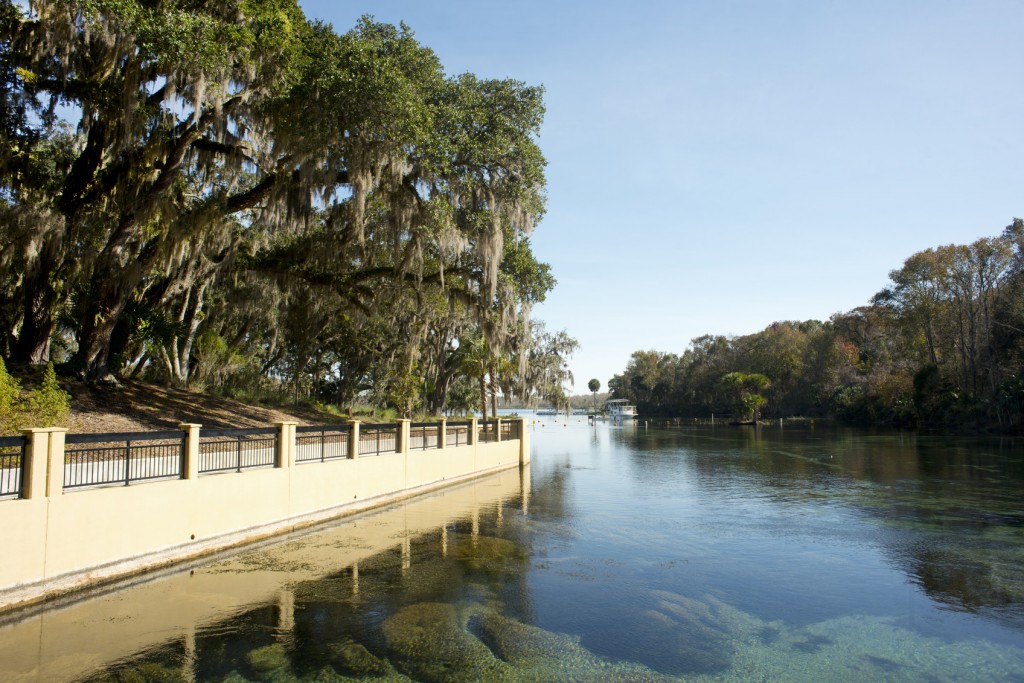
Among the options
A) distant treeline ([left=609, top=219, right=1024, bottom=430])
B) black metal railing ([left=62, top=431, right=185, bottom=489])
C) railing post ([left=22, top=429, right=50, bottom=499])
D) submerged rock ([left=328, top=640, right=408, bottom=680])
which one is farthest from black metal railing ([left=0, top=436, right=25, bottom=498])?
distant treeline ([left=609, top=219, right=1024, bottom=430])

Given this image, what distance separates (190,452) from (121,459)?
953mm

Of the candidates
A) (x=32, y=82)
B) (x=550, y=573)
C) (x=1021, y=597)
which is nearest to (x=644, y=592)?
(x=550, y=573)

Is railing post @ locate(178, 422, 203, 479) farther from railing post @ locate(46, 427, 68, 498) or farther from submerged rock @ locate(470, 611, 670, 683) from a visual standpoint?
submerged rock @ locate(470, 611, 670, 683)

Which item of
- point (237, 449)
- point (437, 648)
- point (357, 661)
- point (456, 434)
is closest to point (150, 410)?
point (456, 434)

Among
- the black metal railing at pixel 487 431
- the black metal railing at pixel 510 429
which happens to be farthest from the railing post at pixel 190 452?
the black metal railing at pixel 510 429

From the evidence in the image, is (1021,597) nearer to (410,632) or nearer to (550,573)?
(550,573)

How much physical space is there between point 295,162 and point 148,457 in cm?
949

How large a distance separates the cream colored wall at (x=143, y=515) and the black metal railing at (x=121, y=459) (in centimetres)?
26

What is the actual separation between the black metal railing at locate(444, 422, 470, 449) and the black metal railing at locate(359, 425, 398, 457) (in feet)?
12.2

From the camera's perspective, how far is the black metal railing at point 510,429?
29.0 m

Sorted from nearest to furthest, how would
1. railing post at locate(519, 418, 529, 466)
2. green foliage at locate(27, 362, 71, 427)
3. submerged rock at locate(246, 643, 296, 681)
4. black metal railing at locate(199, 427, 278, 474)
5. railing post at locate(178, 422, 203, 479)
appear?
submerged rock at locate(246, 643, 296, 681) < railing post at locate(178, 422, 203, 479) < black metal railing at locate(199, 427, 278, 474) < green foliage at locate(27, 362, 71, 427) < railing post at locate(519, 418, 529, 466)

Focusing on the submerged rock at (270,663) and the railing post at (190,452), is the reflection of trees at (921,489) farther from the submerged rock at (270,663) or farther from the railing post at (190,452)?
the railing post at (190,452)

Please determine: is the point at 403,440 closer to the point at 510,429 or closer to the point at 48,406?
the point at 48,406

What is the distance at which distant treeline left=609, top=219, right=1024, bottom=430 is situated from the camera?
52.7 metres
